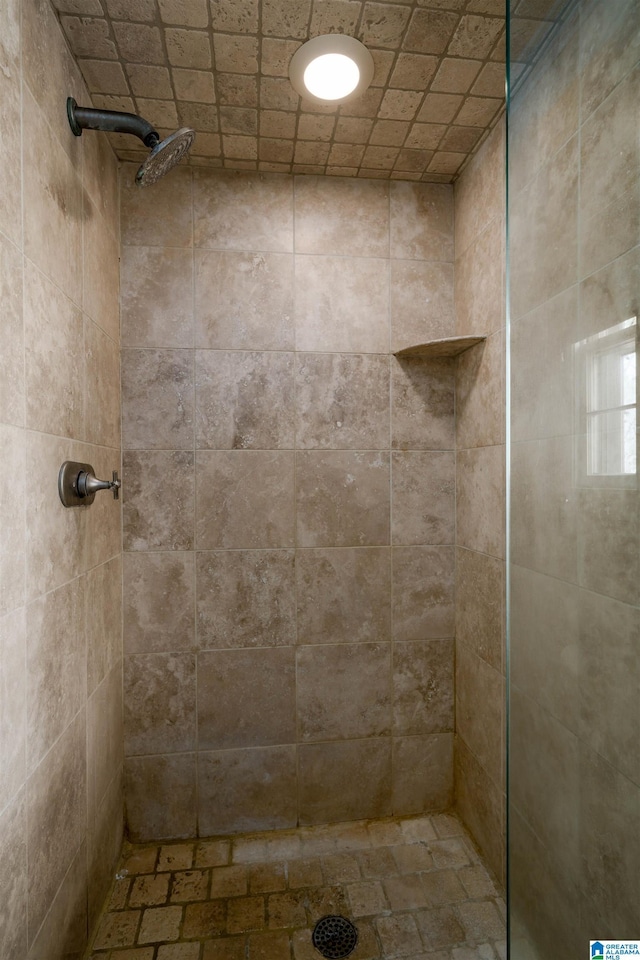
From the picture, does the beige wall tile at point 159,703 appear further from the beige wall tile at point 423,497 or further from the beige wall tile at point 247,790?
the beige wall tile at point 423,497

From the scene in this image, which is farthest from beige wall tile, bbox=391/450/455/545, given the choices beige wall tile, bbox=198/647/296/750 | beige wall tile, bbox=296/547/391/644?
beige wall tile, bbox=198/647/296/750

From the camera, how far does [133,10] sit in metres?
1.14

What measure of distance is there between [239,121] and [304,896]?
93.0 inches

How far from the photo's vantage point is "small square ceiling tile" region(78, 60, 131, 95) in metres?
1.29

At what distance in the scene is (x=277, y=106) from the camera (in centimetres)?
144

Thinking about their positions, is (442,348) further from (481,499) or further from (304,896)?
(304,896)

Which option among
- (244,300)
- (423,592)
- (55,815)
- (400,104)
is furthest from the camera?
(423,592)

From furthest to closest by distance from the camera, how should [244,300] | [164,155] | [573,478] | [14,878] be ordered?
[244,300] → [164,155] → [14,878] → [573,478]

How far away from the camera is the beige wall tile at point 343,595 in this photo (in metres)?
1.79

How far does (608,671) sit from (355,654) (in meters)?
1.27

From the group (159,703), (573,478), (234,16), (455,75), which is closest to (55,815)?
(159,703)

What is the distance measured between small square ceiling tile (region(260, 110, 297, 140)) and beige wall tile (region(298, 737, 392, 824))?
6.77 feet

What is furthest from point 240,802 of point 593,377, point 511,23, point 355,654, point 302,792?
point 511,23

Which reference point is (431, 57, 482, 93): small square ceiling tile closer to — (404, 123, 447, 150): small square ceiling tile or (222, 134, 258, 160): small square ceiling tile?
(404, 123, 447, 150): small square ceiling tile
